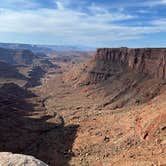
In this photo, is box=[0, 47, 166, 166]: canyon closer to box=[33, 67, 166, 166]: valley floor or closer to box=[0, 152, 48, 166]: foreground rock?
box=[33, 67, 166, 166]: valley floor

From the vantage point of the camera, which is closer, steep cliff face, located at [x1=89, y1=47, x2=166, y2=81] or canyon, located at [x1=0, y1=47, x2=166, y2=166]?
canyon, located at [x1=0, y1=47, x2=166, y2=166]

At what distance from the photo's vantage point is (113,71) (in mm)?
97375

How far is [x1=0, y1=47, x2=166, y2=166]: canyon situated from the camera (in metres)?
43.8

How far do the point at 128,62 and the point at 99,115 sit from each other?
A: 106 ft

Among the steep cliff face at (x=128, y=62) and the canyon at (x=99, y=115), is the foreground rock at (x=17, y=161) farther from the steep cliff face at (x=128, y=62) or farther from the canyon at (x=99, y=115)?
the steep cliff face at (x=128, y=62)

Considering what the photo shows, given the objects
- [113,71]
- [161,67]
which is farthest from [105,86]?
[161,67]

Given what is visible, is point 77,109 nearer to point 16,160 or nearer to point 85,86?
point 85,86

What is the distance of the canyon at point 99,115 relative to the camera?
4381cm

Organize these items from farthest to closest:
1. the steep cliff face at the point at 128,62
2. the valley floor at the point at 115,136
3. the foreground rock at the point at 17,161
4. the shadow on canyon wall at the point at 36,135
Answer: the steep cliff face at the point at 128,62 → the shadow on canyon wall at the point at 36,135 → the valley floor at the point at 115,136 → the foreground rock at the point at 17,161

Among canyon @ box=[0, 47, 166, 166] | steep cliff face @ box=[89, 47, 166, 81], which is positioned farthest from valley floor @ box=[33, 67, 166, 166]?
steep cliff face @ box=[89, 47, 166, 81]

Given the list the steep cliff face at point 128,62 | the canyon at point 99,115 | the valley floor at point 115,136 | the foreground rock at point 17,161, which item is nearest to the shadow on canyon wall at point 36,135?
the canyon at point 99,115

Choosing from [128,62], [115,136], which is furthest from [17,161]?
[128,62]

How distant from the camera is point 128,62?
96.2 m

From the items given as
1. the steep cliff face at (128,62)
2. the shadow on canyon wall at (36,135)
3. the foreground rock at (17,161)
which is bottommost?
the shadow on canyon wall at (36,135)
